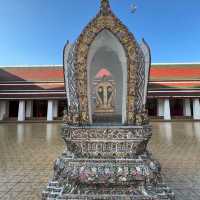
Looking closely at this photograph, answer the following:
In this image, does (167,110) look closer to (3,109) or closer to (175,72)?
(175,72)

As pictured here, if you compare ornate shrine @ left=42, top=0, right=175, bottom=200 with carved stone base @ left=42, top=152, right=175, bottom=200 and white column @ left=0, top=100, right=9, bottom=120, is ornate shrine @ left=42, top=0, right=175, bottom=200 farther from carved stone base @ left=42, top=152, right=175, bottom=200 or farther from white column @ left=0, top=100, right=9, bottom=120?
white column @ left=0, top=100, right=9, bottom=120

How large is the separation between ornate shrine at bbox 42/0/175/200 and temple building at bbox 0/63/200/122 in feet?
61.1

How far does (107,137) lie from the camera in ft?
10.1

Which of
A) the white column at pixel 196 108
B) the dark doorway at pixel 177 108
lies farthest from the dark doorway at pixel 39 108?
the white column at pixel 196 108

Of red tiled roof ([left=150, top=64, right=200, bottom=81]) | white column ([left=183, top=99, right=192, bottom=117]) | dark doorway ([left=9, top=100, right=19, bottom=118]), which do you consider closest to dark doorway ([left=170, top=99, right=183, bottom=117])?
white column ([left=183, top=99, right=192, bottom=117])

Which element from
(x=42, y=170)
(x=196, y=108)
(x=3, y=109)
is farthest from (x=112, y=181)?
(x=3, y=109)

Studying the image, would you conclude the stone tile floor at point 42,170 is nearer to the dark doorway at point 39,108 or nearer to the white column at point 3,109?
the white column at point 3,109

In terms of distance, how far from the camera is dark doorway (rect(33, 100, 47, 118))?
25.7 meters

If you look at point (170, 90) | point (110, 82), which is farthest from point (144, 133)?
point (170, 90)

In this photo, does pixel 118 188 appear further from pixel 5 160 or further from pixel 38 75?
pixel 38 75

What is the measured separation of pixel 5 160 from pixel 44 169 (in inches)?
66.6

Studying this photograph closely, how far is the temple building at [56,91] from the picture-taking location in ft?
73.0

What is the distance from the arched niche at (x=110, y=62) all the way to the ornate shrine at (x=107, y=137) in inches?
0.9

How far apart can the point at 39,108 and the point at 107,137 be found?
2423cm
